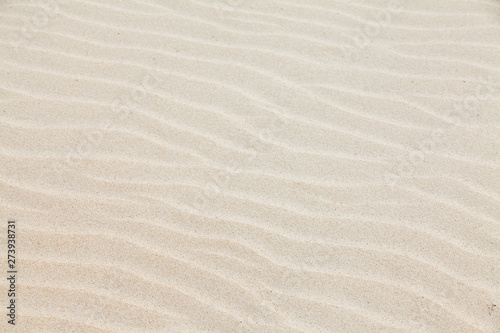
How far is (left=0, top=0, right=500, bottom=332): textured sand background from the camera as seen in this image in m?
2.10

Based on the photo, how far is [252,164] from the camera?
2.46 metres

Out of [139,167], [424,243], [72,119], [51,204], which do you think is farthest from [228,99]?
[424,243]

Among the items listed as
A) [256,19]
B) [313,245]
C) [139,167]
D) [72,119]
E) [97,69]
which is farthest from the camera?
[256,19]

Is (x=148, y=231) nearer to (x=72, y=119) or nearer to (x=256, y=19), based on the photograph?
(x=72, y=119)

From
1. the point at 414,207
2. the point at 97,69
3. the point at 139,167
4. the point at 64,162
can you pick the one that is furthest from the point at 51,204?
the point at 414,207

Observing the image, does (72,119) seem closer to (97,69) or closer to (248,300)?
(97,69)

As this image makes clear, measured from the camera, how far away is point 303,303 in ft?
6.86

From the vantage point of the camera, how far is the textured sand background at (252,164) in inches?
82.7

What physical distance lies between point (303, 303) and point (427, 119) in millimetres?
1260

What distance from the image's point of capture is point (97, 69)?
2783mm

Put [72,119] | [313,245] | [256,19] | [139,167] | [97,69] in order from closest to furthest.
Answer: [313,245]
[139,167]
[72,119]
[97,69]
[256,19]

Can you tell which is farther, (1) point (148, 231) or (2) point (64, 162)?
(2) point (64, 162)

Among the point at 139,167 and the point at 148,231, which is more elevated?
the point at 139,167

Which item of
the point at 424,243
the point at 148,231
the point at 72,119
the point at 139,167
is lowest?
the point at 148,231
